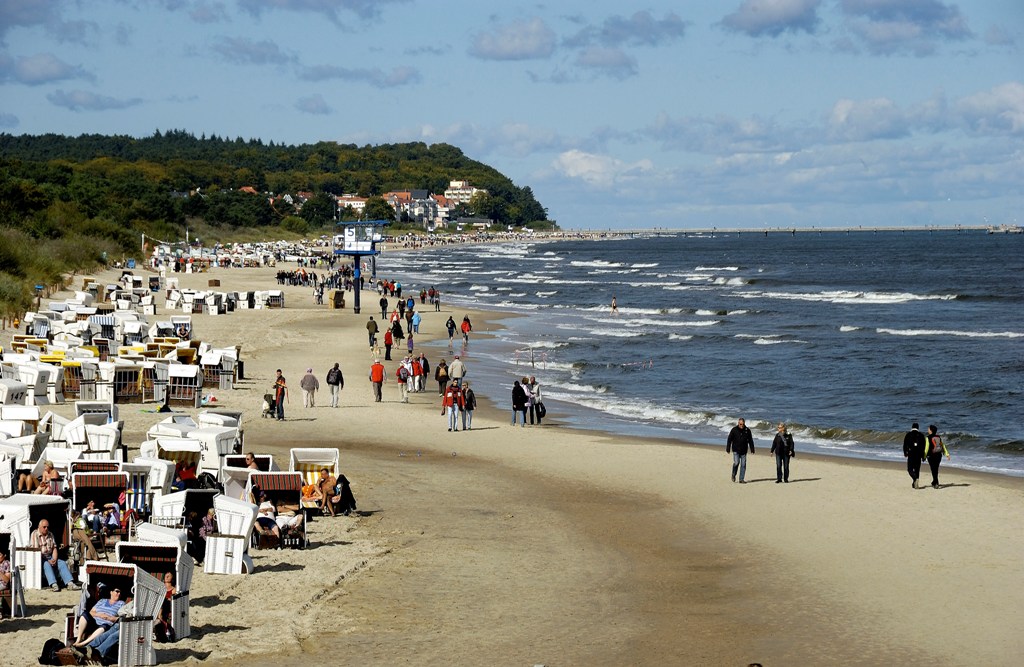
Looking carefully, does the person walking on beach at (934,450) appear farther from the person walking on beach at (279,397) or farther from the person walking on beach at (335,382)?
the person walking on beach at (335,382)

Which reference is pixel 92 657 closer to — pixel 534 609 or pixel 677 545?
pixel 534 609

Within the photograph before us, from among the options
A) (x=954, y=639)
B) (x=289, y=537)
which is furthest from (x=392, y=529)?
(x=954, y=639)

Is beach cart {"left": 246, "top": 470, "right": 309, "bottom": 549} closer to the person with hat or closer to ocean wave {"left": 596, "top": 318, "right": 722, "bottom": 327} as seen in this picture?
the person with hat

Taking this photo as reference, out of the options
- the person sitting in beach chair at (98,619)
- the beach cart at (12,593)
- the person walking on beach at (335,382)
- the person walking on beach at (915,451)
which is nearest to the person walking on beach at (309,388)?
the person walking on beach at (335,382)

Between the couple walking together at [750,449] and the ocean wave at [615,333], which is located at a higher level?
the couple walking together at [750,449]

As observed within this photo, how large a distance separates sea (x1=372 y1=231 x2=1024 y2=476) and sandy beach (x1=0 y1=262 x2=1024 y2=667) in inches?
179

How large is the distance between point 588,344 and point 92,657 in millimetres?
34326

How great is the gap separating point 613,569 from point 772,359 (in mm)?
26569

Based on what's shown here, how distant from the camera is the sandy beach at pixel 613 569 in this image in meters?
11.3

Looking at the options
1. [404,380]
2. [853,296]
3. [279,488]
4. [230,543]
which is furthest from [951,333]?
[230,543]

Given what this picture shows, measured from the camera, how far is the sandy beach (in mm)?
11320

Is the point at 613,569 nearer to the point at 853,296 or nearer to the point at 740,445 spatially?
the point at 740,445

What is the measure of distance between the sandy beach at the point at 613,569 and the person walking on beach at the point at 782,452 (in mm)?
256

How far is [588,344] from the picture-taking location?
43.9 meters
